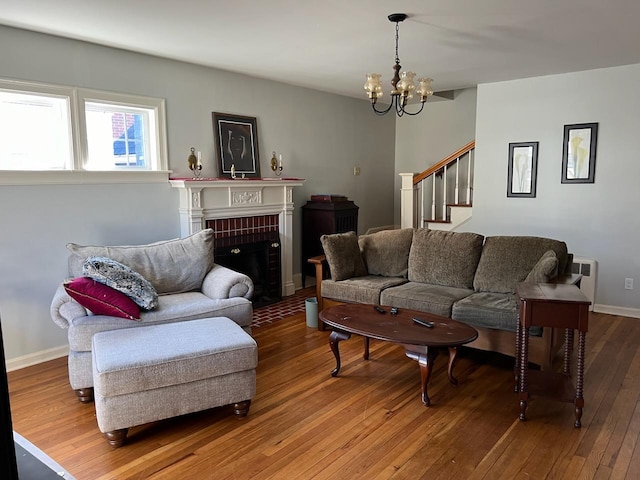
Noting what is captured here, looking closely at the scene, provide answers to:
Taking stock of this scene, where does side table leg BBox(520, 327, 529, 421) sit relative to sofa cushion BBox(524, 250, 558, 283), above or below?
below

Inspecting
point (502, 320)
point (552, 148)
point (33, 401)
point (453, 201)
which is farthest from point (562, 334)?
point (33, 401)

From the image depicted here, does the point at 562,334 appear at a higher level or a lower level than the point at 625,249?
lower

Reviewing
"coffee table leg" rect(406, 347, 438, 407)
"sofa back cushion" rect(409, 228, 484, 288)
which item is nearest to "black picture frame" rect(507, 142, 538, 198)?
"sofa back cushion" rect(409, 228, 484, 288)

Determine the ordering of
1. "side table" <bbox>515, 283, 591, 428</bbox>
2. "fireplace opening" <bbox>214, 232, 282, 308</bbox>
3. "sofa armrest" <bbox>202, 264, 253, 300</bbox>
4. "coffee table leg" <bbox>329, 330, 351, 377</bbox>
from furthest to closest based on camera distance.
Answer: "fireplace opening" <bbox>214, 232, 282, 308</bbox>, "sofa armrest" <bbox>202, 264, 253, 300</bbox>, "coffee table leg" <bbox>329, 330, 351, 377</bbox>, "side table" <bbox>515, 283, 591, 428</bbox>

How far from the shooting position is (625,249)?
464 centimetres

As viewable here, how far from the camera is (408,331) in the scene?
9.68 ft

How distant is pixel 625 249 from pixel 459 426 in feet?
10.4

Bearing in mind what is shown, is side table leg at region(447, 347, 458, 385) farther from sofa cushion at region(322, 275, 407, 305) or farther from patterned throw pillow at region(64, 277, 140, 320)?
patterned throw pillow at region(64, 277, 140, 320)

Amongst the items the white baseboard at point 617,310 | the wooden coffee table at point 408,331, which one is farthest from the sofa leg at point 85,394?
the white baseboard at point 617,310

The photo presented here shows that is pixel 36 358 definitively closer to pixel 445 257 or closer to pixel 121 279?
pixel 121 279

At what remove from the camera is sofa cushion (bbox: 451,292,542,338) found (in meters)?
3.26

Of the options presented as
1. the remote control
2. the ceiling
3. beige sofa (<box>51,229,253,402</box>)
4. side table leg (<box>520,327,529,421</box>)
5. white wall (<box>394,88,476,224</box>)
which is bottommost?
side table leg (<box>520,327,529,421</box>)

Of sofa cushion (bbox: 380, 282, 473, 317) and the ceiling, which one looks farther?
sofa cushion (bbox: 380, 282, 473, 317)

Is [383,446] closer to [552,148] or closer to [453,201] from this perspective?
[552,148]
